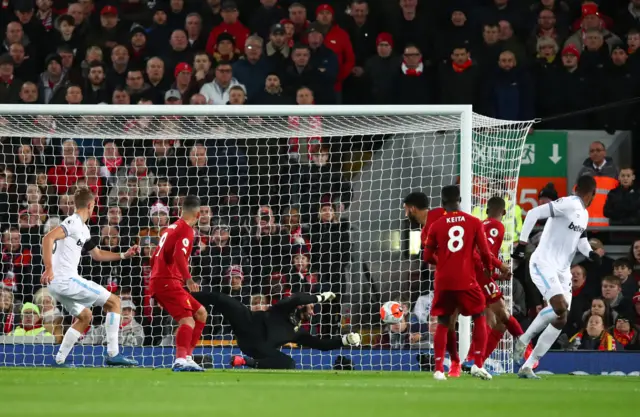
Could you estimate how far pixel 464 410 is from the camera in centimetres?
741

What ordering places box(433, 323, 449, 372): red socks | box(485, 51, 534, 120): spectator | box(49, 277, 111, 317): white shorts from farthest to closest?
box(485, 51, 534, 120): spectator < box(49, 277, 111, 317): white shorts < box(433, 323, 449, 372): red socks

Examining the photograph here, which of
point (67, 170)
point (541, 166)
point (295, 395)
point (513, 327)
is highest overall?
point (541, 166)

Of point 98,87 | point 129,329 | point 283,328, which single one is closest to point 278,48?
point 98,87

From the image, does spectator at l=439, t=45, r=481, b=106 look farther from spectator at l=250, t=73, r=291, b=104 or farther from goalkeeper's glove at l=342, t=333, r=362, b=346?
goalkeeper's glove at l=342, t=333, r=362, b=346

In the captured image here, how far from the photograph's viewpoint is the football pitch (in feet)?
23.8

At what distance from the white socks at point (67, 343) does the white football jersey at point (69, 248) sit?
0.56 m

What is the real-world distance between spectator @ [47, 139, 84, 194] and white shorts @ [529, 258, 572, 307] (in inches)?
225

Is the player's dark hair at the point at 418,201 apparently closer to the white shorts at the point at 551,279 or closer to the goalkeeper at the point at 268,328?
the white shorts at the point at 551,279

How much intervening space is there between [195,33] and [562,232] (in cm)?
707

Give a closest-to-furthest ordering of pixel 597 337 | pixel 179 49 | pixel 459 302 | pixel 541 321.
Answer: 1. pixel 459 302
2. pixel 541 321
3. pixel 597 337
4. pixel 179 49

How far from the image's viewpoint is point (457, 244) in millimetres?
10977

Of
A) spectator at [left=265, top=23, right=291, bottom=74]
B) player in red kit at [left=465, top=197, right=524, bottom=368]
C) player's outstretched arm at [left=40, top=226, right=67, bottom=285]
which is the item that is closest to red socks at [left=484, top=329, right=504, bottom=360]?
player in red kit at [left=465, top=197, right=524, bottom=368]

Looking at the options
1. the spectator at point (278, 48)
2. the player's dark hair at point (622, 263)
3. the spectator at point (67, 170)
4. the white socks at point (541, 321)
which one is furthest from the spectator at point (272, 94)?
the white socks at point (541, 321)

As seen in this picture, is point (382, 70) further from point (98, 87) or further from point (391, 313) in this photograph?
point (391, 313)
